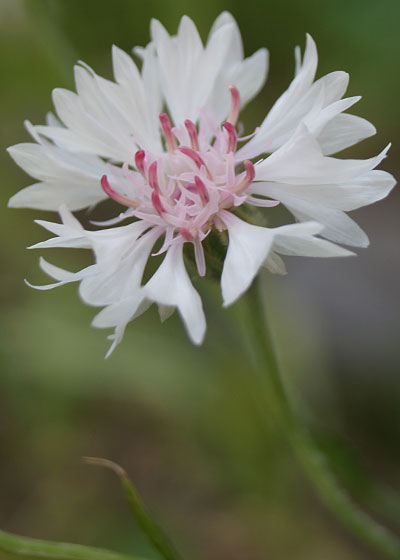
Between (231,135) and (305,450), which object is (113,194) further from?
(305,450)

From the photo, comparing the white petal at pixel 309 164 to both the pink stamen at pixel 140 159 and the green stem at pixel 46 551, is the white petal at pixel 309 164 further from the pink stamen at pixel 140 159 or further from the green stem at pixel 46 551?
the green stem at pixel 46 551

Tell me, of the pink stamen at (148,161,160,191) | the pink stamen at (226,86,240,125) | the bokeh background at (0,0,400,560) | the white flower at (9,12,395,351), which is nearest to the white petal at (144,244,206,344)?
the white flower at (9,12,395,351)

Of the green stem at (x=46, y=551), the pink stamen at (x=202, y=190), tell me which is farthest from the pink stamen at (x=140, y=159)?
the green stem at (x=46, y=551)

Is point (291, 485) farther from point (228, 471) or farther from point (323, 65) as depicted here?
point (323, 65)

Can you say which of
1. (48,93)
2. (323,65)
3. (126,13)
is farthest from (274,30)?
(48,93)

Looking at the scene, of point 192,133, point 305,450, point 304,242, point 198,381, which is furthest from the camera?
point 198,381

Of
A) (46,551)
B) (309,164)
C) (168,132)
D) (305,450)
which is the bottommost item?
(305,450)

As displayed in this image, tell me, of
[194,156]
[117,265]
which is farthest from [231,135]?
[117,265]
